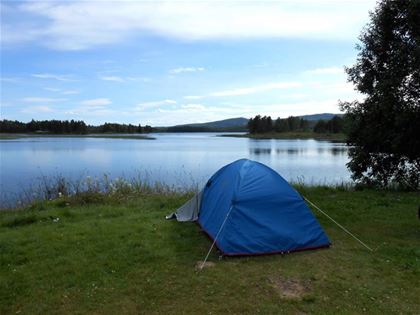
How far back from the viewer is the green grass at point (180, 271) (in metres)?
4.36

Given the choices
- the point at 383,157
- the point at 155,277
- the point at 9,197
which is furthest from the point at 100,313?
the point at 383,157

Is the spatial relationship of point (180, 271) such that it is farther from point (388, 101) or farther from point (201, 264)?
point (388, 101)

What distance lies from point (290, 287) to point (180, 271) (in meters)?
1.45

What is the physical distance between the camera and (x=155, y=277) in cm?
510

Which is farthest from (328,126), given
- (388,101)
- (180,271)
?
(180,271)

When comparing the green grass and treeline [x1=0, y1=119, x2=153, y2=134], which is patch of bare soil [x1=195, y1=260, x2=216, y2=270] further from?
treeline [x1=0, y1=119, x2=153, y2=134]

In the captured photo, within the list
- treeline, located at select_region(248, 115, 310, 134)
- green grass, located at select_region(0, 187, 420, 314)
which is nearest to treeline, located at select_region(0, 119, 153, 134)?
treeline, located at select_region(248, 115, 310, 134)

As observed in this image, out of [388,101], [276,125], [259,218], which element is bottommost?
[259,218]

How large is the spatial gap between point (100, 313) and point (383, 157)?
456 inches

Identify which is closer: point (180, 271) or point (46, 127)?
point (180, 271)

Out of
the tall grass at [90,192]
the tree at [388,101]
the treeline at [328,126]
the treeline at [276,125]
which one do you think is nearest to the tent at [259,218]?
the tall grass at [90,192]

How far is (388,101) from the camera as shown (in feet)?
39.3

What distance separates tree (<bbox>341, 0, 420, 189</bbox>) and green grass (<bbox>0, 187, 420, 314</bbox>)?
490cm

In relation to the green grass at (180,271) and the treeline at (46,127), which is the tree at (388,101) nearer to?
the green grass at (180,271)
